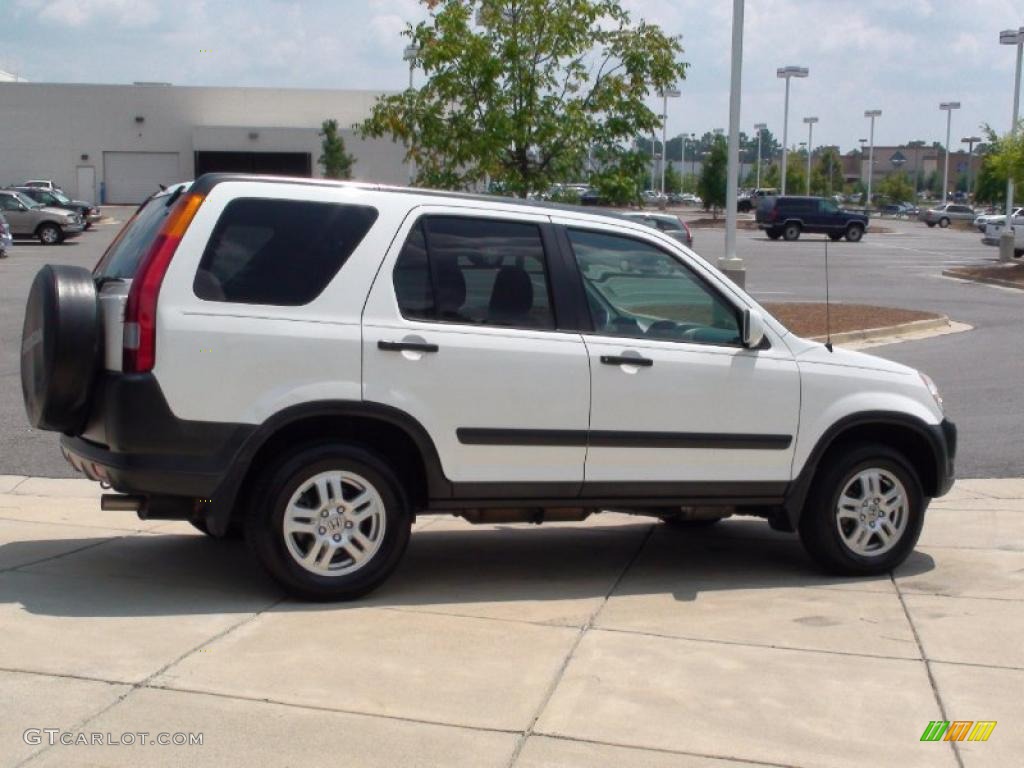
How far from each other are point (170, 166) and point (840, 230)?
124 feet

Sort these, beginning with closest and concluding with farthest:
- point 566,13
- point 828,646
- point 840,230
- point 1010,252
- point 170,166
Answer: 1. point 828,646
2. point 566,13
3. point 1010,252
4. point 840,230
5. point 170,166

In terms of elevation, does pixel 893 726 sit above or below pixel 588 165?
below

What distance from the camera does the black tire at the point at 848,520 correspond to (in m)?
7.16

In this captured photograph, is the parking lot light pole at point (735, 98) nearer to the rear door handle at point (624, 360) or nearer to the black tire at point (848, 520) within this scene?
the black tire at point (848, 520)

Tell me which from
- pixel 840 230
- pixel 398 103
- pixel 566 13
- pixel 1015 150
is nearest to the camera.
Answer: pixel 566 13

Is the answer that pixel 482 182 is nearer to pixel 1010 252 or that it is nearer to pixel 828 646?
pixel 828 646

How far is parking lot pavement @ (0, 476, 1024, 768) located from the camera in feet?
15.9

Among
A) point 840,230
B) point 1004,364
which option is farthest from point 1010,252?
point 1004,364

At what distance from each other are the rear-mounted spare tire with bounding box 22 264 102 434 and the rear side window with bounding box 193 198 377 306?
0.54 meters

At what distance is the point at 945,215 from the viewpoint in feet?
282

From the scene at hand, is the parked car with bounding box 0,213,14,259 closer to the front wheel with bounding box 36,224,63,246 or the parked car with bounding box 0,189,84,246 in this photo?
the parked car with bounding box 0,189,84,246

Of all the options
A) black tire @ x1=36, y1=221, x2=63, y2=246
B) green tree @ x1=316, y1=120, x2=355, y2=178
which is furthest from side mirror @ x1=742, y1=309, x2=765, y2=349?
green tree @ x1=316, y1=120, x2=355, y2=178

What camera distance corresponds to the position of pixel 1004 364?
16.8 m

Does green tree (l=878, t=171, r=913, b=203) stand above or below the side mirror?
above
